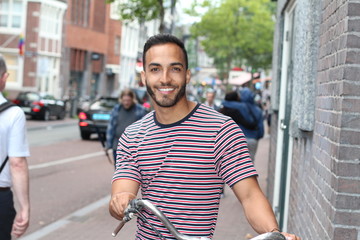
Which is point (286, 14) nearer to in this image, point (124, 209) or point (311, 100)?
point (311, 100)

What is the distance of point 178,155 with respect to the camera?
2.89 m

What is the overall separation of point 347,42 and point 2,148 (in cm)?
207

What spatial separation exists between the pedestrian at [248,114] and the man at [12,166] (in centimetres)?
554

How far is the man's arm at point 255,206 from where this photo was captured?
101 inches

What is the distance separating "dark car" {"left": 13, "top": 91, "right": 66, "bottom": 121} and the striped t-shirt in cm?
2867

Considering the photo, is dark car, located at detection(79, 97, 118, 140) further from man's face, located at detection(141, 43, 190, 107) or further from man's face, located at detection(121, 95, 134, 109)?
man's face, located at detection(141, 43, 190, 107)

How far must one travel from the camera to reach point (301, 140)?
5305 mm

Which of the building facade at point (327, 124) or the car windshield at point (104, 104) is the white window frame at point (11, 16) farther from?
the building facade at point (327, 124)

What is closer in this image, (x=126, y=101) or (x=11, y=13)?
(x=126, y=101)

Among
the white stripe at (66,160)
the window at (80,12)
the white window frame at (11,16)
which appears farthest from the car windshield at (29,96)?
the window at (80,12)

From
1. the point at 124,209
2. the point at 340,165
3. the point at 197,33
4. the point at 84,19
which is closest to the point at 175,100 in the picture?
the point at 124,209

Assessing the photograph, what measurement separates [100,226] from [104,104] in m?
14.1

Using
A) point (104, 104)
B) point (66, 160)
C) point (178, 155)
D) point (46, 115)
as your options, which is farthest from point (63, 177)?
point (46, 115)

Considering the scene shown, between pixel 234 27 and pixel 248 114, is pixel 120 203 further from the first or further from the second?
pixel 234 27
